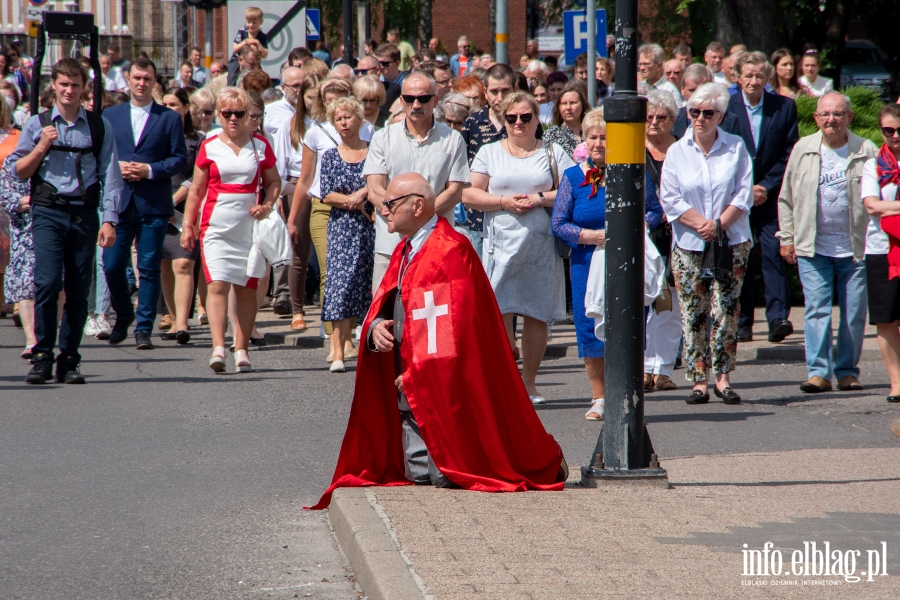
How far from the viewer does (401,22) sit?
4538 centimetres

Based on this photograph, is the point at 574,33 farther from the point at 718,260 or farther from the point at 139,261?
the point at 718,260

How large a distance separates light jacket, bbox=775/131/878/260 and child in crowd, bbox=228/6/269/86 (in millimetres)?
8688

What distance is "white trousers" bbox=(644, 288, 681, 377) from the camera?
10352mm

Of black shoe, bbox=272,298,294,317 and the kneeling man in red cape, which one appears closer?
the kneeling man in red cape

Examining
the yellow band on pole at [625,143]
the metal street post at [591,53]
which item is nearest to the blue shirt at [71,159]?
the yellow band on pole at [625,143]

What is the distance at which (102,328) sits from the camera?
13766 mm

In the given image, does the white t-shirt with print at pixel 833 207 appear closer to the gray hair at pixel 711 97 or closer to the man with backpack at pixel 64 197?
the gray hair at pixel 711 97

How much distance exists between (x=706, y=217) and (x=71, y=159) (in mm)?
4761

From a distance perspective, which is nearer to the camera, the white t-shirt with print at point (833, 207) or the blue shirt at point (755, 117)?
the white t-shirt with print at point (833, 207)

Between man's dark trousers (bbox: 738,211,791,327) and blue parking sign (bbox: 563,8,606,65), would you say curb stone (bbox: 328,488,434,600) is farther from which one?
blue parking sign (bbox: 563,8,606,65)

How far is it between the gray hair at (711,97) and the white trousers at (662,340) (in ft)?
5.06

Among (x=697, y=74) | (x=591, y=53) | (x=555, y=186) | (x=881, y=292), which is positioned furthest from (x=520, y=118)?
(x=591, y=53)

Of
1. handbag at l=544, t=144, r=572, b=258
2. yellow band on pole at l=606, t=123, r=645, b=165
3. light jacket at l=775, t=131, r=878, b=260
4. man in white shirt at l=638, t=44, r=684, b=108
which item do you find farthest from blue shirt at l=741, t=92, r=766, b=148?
yellow band on pole at l=606, t=123, r=645, b=165

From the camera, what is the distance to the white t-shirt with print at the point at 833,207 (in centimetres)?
1038
